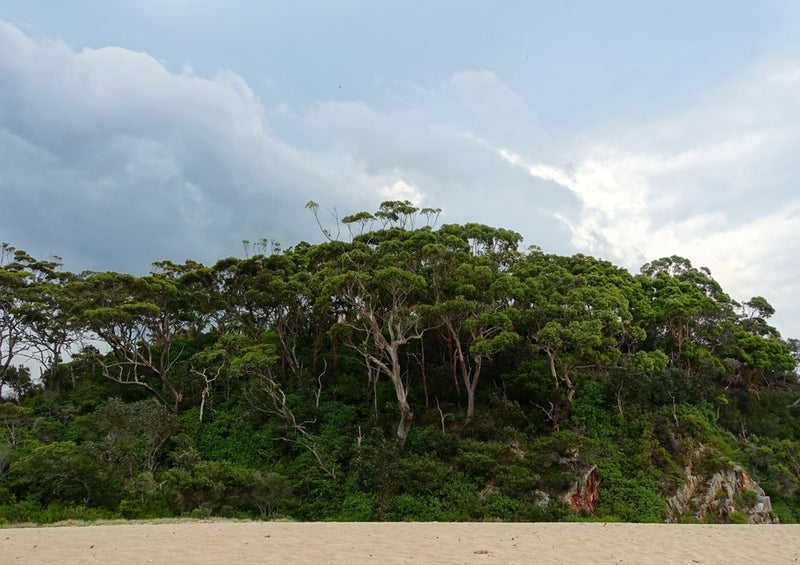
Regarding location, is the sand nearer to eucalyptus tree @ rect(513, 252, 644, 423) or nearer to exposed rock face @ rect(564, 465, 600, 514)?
exposed rock face @ rect(564, 465, 600, 514)

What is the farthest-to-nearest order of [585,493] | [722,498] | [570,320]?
[570,320] → [722,498] → [585,493]

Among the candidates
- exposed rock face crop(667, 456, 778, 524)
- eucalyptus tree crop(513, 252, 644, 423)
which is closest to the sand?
exposed rock face crop(667, 456, 778, 524)

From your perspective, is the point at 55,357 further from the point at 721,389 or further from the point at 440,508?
the point at 721,389

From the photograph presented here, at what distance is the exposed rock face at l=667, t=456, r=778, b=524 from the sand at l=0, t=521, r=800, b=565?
7.06 meters

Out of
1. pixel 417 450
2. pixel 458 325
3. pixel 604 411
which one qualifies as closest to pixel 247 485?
pixel 417 450

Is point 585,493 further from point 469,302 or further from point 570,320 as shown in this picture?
point 469,302

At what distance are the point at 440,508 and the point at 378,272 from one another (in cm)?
904

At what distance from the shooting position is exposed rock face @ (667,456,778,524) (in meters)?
19.0

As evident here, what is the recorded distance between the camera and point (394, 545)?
9281mm

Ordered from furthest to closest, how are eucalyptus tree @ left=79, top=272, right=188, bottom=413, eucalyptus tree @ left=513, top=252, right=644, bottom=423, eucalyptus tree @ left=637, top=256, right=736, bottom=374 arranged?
eucalyptus tree @ left=637, top=256, right=736, bottom=374 → eucalyptus tree @ left=79, top=272, right=188, bottom=413 → eucalyptus tree @ left=513, top=252, right=644, bottom=423

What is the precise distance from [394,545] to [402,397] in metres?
11.3

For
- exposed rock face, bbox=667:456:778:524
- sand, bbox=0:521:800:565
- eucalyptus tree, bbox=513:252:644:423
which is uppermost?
eucalyptus tree, bbox=513:252:644:423

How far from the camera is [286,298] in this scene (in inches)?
974

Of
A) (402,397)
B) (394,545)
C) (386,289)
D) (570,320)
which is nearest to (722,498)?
(570,320)
